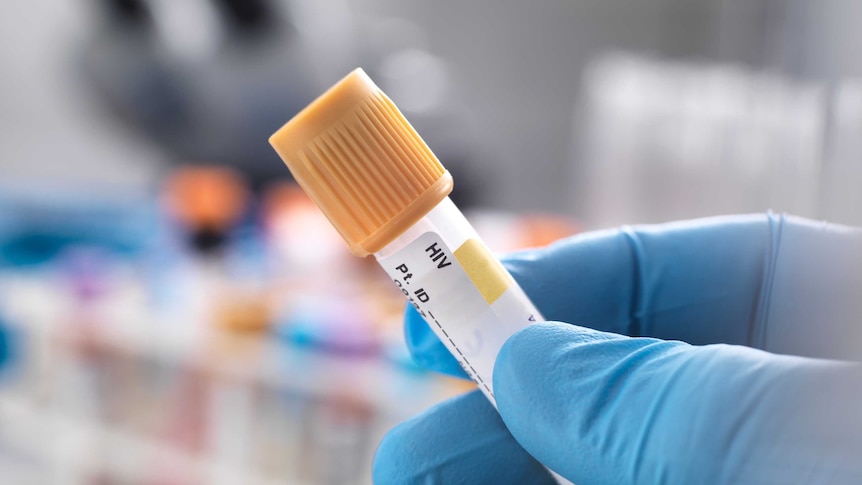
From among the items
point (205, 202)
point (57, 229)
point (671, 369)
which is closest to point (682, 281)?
point (671, 369)

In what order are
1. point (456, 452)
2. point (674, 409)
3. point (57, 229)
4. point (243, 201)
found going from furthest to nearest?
Answer: point (243, 201), point (57, 229), point (456, 452), point (674, 409)

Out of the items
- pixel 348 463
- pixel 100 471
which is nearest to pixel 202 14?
pixel 100 471

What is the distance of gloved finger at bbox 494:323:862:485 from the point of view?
0.27 metres

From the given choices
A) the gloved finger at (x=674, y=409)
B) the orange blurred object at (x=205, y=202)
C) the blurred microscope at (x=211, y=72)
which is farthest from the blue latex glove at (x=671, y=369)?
the blurred microscope at (x=211, y=72)

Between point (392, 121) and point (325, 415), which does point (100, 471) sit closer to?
point (325, 415)

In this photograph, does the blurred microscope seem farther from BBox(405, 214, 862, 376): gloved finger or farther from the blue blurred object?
BBox(405, 214, 862, 376): gloved finger

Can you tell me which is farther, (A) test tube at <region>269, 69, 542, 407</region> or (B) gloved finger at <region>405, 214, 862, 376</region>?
(B) gloved finger at <region>405, 214, 862, 376</region>

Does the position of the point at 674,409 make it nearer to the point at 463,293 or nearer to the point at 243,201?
the point at 463,293

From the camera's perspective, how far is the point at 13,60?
7.45ft

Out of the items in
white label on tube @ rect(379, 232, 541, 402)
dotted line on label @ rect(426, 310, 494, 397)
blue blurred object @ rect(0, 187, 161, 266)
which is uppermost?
white label on tube @ rect(379, 232, 541, 402)

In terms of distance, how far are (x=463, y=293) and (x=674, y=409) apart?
104 mm

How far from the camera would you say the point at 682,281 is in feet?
1.54

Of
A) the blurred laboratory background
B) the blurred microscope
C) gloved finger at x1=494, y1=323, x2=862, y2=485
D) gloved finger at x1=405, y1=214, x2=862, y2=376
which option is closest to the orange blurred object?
the blurred laboratory background

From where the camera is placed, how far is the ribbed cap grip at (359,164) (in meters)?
0.33
